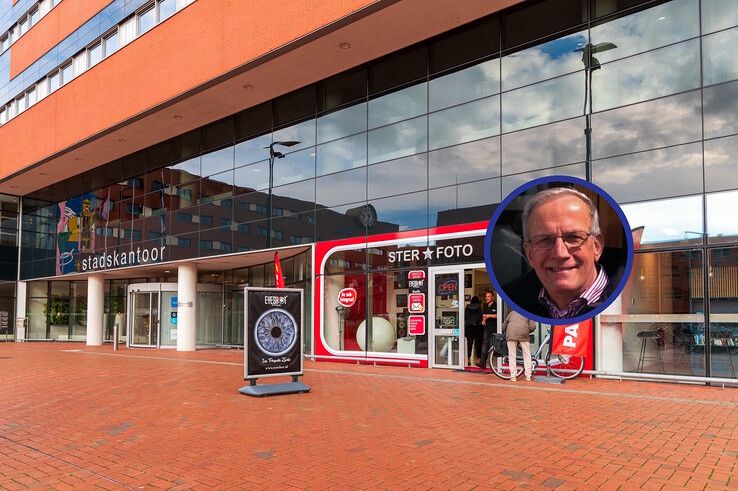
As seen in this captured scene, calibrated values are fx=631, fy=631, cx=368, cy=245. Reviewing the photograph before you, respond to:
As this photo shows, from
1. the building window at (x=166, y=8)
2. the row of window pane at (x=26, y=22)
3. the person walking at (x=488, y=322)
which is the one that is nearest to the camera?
the person walking at (x=488, y=322)

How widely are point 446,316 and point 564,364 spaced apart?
3001 millimetres

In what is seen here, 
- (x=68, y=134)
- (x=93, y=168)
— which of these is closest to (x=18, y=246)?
(x=93, y=168)

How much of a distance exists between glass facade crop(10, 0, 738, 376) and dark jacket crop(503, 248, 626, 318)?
1732 millimetres

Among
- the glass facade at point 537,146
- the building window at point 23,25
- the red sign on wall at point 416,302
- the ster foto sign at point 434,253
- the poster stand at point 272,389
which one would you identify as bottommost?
the poster stand at point 272,389

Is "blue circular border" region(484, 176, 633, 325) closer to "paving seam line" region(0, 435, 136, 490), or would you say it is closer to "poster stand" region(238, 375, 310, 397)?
"poster stand" region(238, 375, 310, 397)

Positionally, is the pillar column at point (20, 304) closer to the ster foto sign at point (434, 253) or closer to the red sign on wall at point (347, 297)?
the red sign on wall at point (347, 297)

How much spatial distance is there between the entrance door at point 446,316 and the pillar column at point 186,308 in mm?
11106

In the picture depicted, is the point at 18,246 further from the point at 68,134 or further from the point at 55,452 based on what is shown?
the point at 55,452

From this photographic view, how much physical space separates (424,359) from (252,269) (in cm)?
1096

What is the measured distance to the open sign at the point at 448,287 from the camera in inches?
565

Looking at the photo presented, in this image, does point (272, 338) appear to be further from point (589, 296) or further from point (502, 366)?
point (589, 296)

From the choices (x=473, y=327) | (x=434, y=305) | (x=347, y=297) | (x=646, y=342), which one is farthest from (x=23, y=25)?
(x=646, y=342)

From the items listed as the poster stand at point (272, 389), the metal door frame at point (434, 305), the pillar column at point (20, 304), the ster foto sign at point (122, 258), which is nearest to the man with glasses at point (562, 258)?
the metal door frame at point (434, 305)

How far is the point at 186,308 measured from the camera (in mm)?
22547
